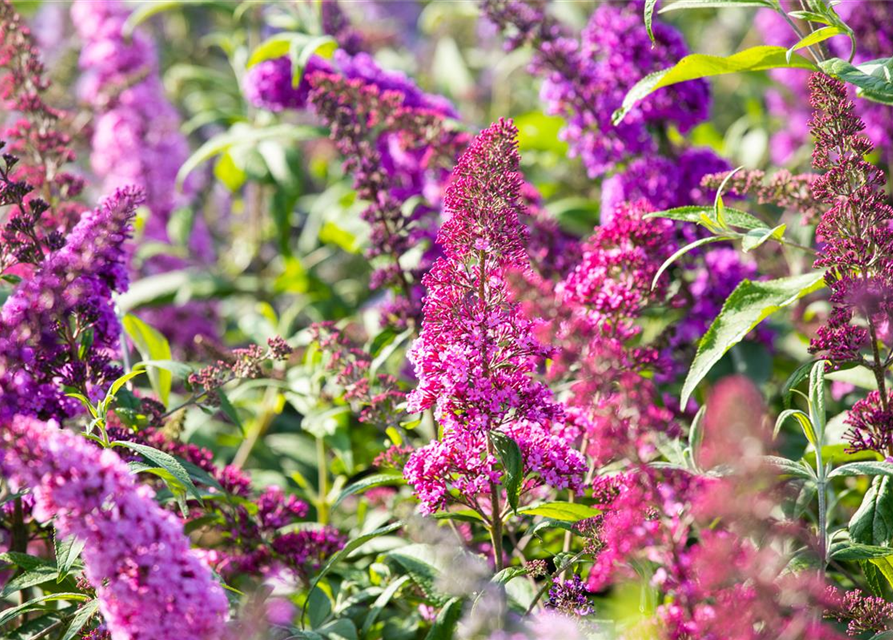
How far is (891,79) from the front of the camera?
2.00 meters

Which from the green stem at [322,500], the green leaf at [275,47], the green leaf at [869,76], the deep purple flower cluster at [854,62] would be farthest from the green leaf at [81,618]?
the deep purple flower cluster at [854,62]

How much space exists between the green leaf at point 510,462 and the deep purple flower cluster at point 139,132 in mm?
2374

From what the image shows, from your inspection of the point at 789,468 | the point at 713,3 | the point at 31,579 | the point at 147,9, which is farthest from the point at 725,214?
the point at 147,9

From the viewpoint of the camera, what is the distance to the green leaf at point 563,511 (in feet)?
6.34

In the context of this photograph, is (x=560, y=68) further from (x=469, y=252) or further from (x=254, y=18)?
(x=254, y=18)

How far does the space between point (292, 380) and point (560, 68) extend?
1252 mm

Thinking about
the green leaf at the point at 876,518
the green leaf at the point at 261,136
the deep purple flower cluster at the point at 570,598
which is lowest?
the green leaf at the point at 876,518

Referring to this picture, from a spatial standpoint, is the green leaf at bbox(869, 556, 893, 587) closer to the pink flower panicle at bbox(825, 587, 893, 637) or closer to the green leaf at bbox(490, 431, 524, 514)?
the pink flower panicle at bbox(825, 587, 893, 637)

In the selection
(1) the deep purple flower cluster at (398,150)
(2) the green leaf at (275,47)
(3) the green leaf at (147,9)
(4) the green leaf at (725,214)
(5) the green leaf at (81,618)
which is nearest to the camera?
(5) the green leaf at (81,618)

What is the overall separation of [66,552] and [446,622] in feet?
2.59

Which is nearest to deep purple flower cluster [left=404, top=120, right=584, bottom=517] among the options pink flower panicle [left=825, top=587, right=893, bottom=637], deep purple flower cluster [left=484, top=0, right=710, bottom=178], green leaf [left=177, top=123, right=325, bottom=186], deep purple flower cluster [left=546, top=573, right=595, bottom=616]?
deep purple flower cluster [left=546, top=573, right=595, bottom=616]

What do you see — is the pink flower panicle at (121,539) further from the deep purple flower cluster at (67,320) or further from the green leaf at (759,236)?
the green leaf at (759,236)

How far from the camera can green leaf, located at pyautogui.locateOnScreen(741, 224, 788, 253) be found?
6.36 feet

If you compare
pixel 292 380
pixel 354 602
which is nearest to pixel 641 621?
pixel 354 602
